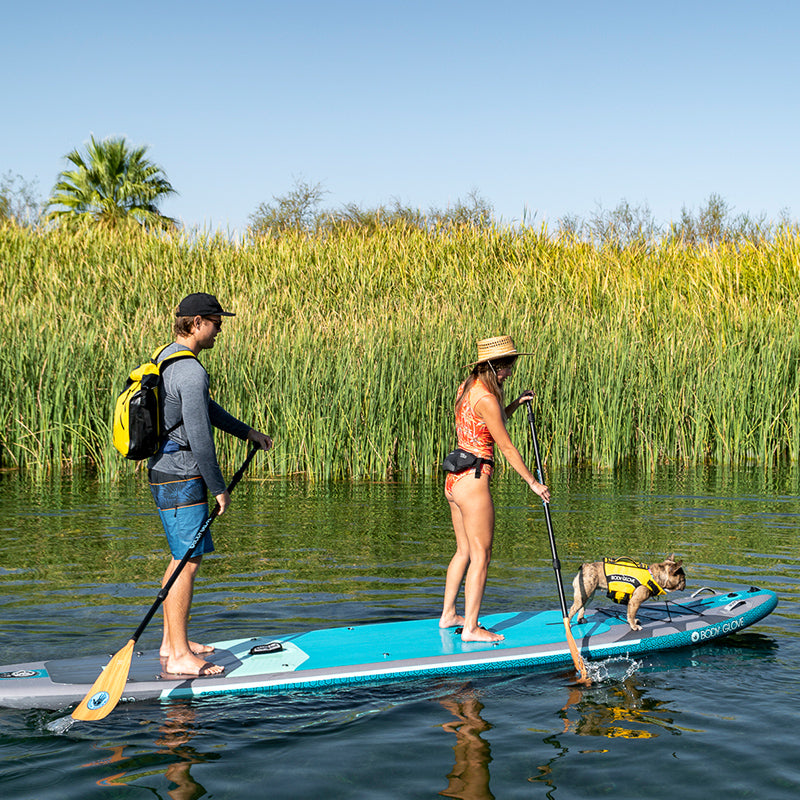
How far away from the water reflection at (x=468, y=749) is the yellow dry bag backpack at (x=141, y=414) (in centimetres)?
206

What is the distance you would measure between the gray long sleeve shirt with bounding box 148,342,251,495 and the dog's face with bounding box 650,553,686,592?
111 inches

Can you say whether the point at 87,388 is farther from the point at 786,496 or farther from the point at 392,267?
the point at 392,267

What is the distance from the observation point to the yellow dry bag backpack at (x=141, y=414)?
493 cm

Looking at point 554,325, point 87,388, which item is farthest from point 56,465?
point 554,325

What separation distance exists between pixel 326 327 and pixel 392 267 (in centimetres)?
882

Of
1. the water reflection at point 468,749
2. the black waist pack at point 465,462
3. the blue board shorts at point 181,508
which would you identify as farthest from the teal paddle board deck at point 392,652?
the black waist pack at point 465,462

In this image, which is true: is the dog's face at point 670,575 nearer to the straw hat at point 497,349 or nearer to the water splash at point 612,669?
the water splash at point 612,669

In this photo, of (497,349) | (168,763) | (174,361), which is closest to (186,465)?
(174,361)

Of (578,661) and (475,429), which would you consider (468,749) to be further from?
(475,429)

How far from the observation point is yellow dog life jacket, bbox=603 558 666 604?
19.9 feet

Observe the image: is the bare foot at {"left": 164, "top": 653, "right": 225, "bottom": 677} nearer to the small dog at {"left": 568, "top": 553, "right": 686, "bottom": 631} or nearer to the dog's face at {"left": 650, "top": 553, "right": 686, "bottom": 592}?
the small dog at {"left": 568, "top": 553, "right": 686, "bottom": 631}

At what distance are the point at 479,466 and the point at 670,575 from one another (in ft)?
4.72

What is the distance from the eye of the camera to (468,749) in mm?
4418

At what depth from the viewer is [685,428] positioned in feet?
47.4
